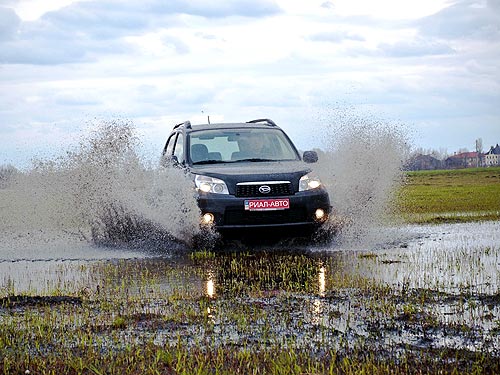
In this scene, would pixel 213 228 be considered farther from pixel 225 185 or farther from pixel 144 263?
pixel 144 263

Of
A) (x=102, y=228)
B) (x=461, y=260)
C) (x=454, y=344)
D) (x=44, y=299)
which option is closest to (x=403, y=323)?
(x=454, y=344)

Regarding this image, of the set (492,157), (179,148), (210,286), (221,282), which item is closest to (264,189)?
(179,148)

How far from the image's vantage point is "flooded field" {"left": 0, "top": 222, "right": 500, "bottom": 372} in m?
5.97

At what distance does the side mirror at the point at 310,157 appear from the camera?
45.9ft

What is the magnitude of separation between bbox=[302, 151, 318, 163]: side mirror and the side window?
204cm

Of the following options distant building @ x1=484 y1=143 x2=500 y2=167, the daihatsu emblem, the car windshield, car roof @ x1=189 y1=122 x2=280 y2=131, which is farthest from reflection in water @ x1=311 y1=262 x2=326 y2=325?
distant building @ x1=484 y1=143 x2=500 y2=167

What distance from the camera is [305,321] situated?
6805 millimetres

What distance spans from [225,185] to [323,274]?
3.29 m

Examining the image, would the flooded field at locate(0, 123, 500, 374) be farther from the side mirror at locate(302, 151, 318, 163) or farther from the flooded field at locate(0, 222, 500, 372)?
the side mirror at locate(302, 151, 318, 163)

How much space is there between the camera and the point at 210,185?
12.8 m

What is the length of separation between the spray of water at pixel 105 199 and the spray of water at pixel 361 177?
2.57 metres

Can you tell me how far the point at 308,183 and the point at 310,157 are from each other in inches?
42.3

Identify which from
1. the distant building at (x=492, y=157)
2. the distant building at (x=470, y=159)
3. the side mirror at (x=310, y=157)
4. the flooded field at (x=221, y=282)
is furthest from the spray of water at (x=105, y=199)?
the distant building at (x=492, y=157)

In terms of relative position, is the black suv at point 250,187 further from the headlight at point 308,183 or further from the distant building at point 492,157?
the distant building at point 492,157
